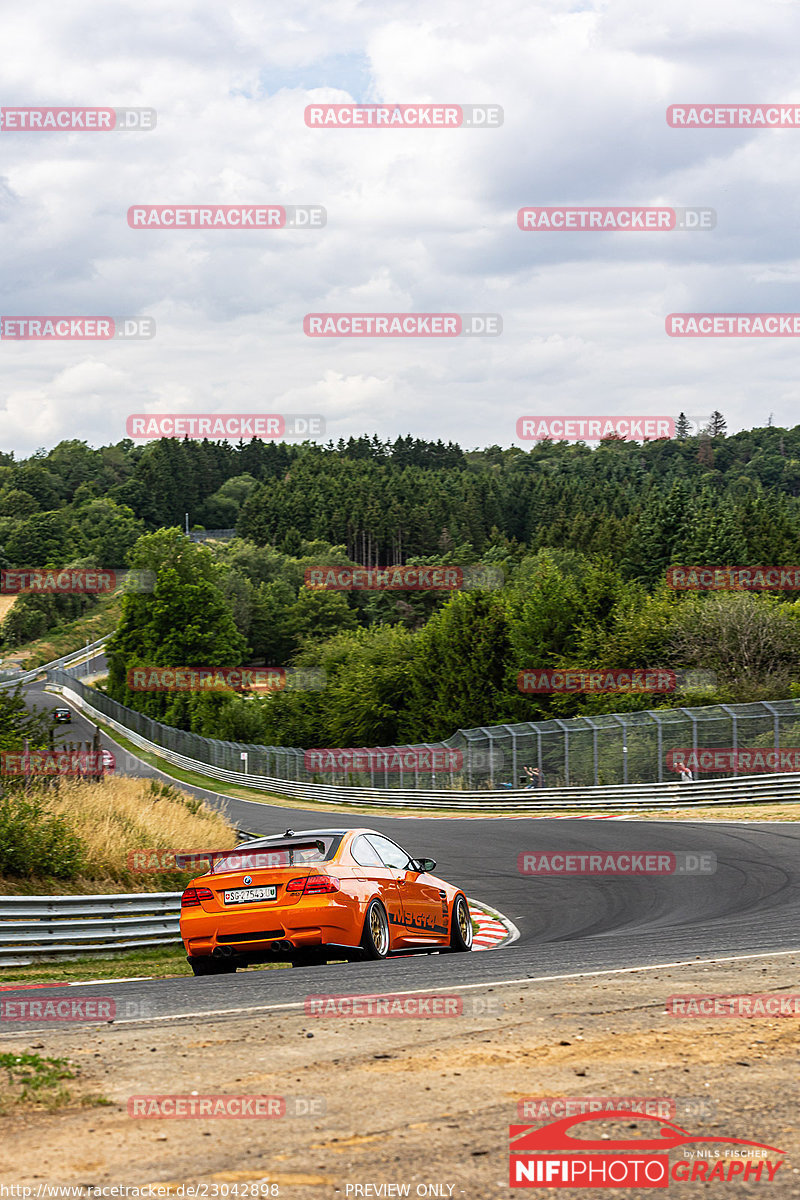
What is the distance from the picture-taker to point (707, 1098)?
521 centimetres

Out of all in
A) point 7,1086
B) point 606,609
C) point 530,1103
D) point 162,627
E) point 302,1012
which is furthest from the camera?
point 162,627

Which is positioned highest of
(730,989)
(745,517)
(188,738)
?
(745,517)

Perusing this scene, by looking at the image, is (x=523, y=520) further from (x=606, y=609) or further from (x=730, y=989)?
(x=730, y=989)

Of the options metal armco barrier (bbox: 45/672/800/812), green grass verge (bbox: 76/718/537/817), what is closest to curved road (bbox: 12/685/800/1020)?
metal armco barrier (bbox: 45/672/800/812)

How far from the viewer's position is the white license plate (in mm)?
10218

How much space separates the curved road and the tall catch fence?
3077 millimetres

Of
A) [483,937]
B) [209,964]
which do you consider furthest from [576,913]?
Result: [209,964]

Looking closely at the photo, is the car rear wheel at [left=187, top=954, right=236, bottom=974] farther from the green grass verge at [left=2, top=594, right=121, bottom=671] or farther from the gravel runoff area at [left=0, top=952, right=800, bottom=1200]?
the green grass verge at [left=2, top=594, right=121, bottom=671]

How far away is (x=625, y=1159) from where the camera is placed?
4512 mm

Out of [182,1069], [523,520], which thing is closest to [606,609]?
[182,1069]

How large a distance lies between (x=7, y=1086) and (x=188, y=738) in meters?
68.8

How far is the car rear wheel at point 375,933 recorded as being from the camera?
10.4 m

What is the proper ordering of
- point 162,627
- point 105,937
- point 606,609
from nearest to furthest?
point 105,937 < point 606,609 < point 162,627

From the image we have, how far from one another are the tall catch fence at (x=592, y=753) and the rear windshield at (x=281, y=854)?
64.4 feet
